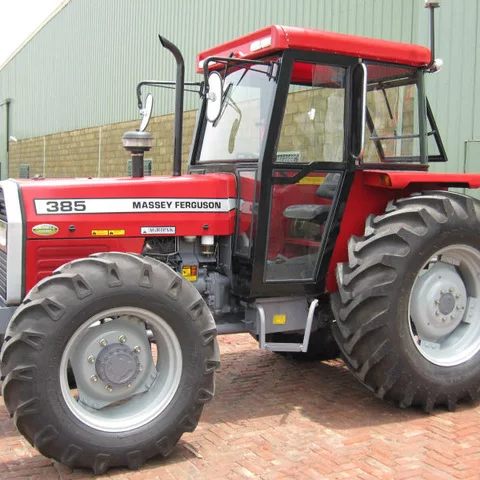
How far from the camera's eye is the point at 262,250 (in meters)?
4.73

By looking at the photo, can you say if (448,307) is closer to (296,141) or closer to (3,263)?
(296,141)

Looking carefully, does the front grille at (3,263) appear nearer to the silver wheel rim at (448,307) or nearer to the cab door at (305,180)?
the cab door at (305,180)

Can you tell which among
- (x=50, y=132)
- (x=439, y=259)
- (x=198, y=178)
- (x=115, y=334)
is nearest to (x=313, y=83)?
(x=198, y=178)

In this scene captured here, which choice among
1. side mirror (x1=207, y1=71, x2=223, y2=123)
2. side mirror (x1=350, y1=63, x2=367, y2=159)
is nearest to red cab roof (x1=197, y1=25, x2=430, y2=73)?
side mirror (x1=350, y1=63, x2=367, y2=159)

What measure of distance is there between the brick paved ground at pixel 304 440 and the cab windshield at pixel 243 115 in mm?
1836

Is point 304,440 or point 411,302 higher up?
point 411,302

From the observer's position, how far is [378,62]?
4.93 m

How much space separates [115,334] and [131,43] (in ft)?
48.1

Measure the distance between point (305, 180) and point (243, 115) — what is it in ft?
2.35

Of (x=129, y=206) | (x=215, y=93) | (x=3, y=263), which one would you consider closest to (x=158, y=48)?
(x=129, y=206)

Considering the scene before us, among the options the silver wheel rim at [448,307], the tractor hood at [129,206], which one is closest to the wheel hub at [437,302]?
the silver wheel rim at [448,307]

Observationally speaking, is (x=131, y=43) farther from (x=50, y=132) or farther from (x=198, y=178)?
(x=198, y=178)

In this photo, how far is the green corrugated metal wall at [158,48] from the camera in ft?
24.7

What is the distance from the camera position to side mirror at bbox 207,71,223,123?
13.6ft
